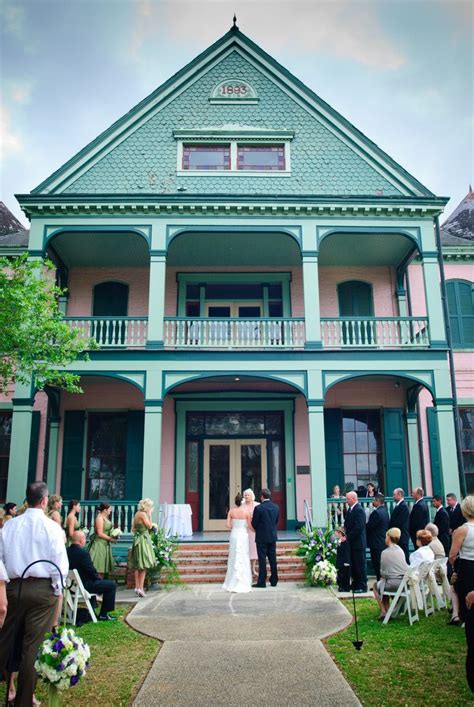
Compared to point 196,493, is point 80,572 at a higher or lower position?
lower

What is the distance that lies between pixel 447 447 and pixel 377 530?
4197 millimetres

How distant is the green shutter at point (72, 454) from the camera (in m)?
14.6

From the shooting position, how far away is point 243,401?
1523 centimetres

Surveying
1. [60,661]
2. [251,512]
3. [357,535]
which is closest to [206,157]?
[251,512]

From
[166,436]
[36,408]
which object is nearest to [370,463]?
[166,436]

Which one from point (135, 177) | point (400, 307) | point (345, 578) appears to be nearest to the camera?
point (345, 578)

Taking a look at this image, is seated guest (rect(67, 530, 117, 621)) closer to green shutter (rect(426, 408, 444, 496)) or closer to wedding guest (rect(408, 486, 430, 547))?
wedding guest (rect(408, 486, 430, 547))

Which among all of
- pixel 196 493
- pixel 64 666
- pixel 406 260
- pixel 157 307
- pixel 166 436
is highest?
pixel 406 260

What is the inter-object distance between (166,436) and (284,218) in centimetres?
624

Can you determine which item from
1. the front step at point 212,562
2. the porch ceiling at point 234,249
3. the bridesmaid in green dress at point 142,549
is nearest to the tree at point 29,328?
the bridesmaid in green dress at point 142,549

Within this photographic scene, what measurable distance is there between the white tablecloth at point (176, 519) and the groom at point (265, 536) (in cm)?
280

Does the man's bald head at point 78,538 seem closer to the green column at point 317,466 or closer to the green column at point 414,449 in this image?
the green column at point 317,466

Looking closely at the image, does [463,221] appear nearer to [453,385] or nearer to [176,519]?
[453,385]

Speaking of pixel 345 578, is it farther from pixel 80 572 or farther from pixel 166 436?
pixel 166 436
